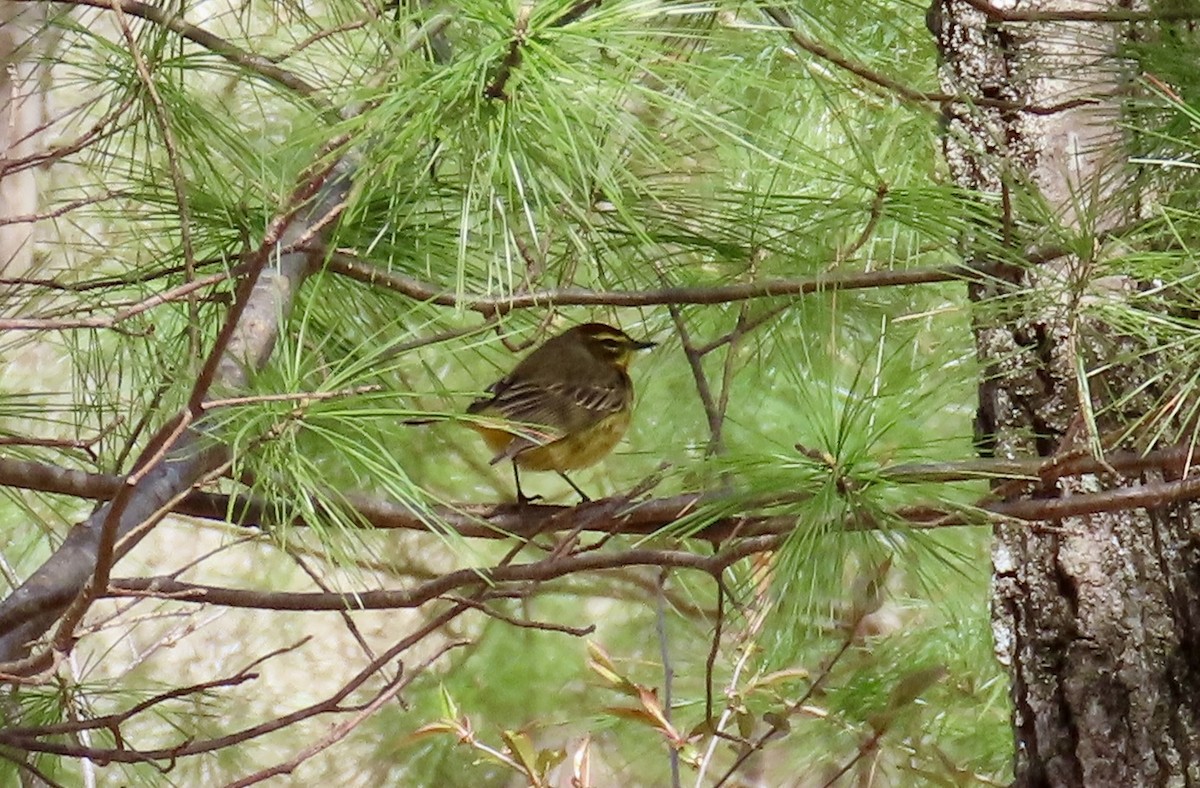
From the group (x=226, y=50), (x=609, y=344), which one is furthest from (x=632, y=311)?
(x=226, y=50)

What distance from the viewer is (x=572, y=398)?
1.68 m

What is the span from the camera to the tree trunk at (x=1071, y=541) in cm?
129

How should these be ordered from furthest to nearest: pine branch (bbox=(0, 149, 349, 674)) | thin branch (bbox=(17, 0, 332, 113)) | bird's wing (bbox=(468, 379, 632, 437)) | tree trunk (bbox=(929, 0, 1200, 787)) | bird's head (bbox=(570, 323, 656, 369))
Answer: bird's head (bbox=(570, 323, 656, 369)), bird's wing (bbox=(468, 379, 632, 437)), tree trunk (bbox=(929, 0, 1200, 787)), thin branch (bbox=(17, 0, 332, 113)), pine branch (bbox=(0, 149, 349, 674))

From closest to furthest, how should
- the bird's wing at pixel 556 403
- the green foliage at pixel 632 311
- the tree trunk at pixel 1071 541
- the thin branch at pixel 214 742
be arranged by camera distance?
the thin branch at pixel 214 742 → the green foliage at pixel 632 311 → the tree trunk at pixel 1071 541 → the bird's wing at pixel 556 403

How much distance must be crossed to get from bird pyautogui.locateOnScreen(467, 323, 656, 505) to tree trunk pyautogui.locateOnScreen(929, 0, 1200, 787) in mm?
475

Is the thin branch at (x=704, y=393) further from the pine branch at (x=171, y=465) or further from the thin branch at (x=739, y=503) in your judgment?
the pine branch at (x=171, y=465)

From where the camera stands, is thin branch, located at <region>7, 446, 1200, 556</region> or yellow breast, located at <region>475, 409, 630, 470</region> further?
yellow breast, located at <region>475, 409, 630, 470</region>

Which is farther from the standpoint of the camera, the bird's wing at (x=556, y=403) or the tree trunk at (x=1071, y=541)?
the bird's wing at (x=556, y=403)

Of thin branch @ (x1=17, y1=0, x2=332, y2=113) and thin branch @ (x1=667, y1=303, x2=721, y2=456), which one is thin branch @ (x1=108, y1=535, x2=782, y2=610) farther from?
thin branch @ (x1=17, y1=0, x2=332, y2=113)

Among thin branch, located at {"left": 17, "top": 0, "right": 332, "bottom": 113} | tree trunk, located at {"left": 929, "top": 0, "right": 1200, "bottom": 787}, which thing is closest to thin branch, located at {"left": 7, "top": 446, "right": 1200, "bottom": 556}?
tree trunk, located at {"left": 929, "top": 0, "right": 1200, "bottom": 787}

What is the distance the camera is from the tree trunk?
1.29 m

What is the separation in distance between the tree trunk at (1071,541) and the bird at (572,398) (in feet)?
1.56

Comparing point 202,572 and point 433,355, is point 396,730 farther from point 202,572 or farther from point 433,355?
point 433,355

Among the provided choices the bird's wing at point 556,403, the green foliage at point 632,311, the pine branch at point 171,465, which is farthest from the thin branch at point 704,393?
the pine branch at point 171,465
